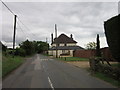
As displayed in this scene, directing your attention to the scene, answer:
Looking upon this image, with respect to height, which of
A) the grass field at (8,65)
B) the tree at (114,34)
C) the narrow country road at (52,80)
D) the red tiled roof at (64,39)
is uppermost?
the red tiled roof at (64,39)

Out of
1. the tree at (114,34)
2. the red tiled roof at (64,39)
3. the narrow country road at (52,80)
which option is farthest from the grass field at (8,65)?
the red tiled roof at (64,39)

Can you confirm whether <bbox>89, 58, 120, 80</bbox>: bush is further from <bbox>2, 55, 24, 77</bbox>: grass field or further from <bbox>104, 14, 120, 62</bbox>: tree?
<bbox>2, 55, 24, 77</bbox>: grass field

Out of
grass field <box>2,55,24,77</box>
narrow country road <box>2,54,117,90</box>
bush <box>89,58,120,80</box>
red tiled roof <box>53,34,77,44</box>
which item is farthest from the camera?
red tiled roof <box>53,34,77,44</box>

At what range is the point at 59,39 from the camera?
8794 cm

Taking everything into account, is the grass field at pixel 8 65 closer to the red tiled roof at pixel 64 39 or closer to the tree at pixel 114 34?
the tree at pixel 114 34

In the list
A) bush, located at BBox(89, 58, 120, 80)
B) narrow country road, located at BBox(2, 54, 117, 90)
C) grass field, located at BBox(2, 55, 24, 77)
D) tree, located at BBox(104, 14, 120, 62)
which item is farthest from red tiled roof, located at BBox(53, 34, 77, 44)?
narrow country road, located at BBox(2, 54, 117, 90)

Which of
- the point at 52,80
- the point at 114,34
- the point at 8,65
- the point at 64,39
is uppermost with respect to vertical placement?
the point at 64,39

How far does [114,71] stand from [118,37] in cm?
308

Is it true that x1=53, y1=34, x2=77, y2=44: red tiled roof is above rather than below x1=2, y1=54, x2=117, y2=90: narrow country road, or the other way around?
above

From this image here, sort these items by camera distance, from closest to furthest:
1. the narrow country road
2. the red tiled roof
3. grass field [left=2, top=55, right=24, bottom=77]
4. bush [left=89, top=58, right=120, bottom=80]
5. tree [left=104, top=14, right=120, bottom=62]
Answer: the narrow country road → bush [left=89, top=58, right=120, bottom=80] → tree [left=104, top=14, right=120, bottom=62] → grass field [left=2, top=55, right=24, bottom=77] → the red tiled roof

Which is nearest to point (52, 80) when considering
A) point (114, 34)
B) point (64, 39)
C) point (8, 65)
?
point (114, 34)

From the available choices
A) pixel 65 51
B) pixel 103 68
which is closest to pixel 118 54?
pixel 103 68

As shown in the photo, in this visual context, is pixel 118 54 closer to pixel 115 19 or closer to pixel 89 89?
pixel 115 19

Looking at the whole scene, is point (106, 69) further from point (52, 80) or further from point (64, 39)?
point (64, 39)
